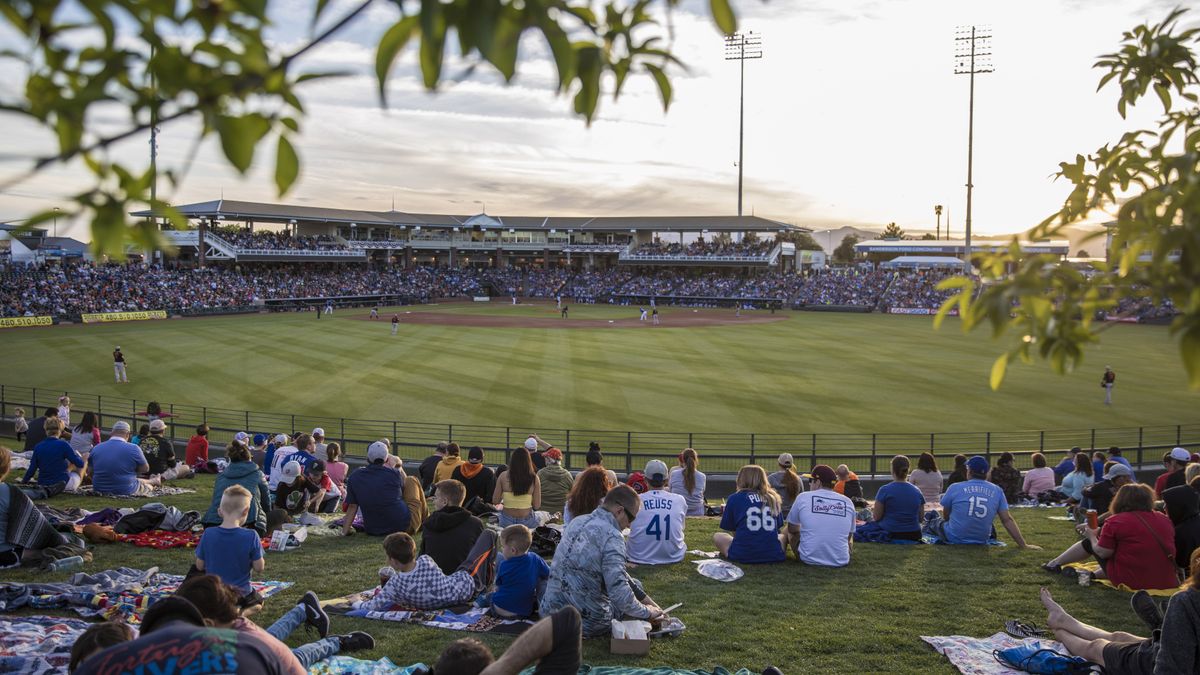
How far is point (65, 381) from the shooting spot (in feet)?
107

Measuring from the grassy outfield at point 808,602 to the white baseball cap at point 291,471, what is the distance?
81.5 inches

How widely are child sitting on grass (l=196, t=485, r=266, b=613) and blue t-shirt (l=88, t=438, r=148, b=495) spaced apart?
6.74 metres

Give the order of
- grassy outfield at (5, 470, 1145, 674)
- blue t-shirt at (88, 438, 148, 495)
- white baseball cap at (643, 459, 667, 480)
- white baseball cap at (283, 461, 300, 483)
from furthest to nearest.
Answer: blue t-shirt at (88, 438, 148, 495) → white baseball cap at (283, 461, 300, 483) → white baseball cap at (643, 459, 667, 480) → grassy outfield at (5, 470, 1145, 674)

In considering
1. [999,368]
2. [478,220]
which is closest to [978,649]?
[999,368]

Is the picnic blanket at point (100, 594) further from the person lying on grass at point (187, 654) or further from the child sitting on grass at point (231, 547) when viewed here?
the person lying on grass at point (187, 654)

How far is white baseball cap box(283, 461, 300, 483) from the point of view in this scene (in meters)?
12.8

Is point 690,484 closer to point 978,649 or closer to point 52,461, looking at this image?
point 978,649

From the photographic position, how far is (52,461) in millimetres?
13008

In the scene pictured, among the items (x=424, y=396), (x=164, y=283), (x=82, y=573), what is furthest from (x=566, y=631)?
(x=164, y=283)

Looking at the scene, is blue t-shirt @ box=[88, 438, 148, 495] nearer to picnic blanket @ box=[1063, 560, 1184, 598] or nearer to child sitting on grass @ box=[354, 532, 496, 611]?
child sitting on grass @ box=[354, 532, 496, 611]

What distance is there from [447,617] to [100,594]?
3261 millimetres

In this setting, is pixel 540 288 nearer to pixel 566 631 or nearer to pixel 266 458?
pixel 266 458

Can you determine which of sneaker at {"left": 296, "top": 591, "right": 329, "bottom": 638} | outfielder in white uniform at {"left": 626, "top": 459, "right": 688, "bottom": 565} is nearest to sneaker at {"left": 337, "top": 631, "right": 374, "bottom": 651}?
sneaker at {"left": 296, "top": 591, "right": 329, "bottom": 638}

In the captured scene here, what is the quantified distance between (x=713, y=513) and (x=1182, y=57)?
11206 mm
